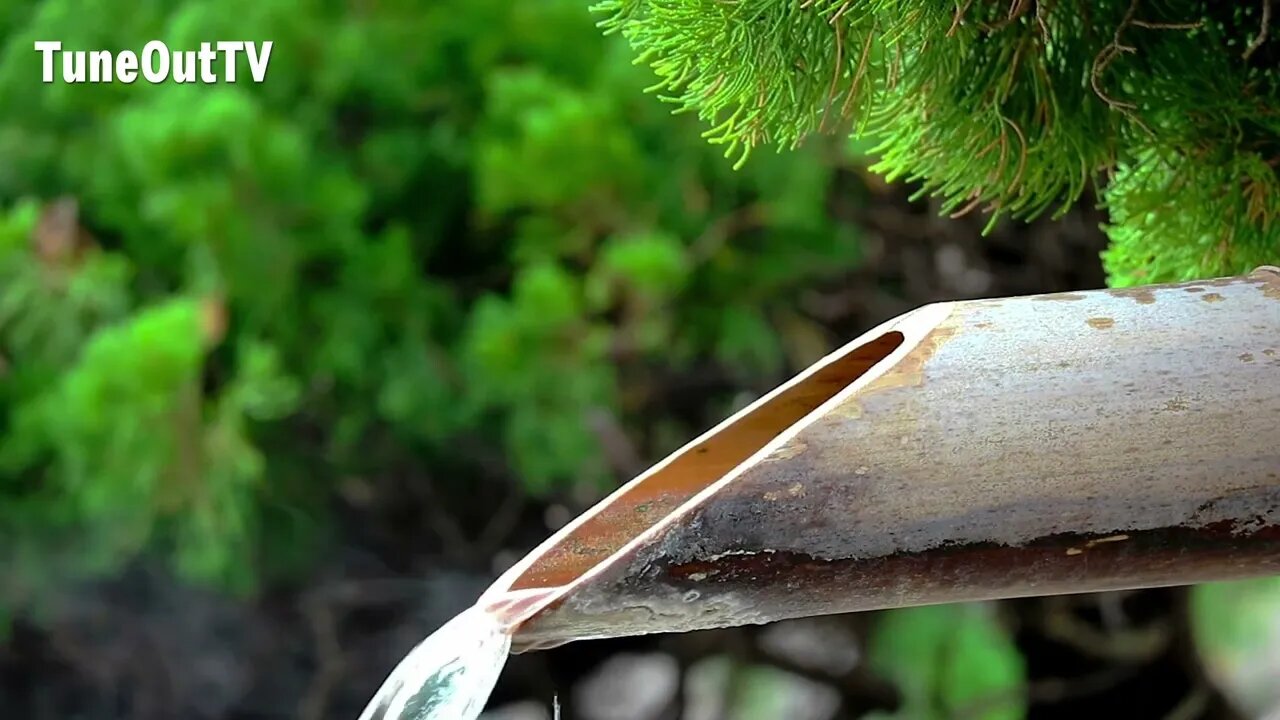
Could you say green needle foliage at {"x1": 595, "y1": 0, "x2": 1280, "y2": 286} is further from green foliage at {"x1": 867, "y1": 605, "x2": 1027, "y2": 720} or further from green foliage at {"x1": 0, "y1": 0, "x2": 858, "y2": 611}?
green foliage at {"x1": 867, "y1": 605, "x2": 1027, "y2": 720}

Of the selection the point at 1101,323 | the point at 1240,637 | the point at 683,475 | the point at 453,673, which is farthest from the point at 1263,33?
the point at 1240,637

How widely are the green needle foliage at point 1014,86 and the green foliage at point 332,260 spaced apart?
2.59 ft

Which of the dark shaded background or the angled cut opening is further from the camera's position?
the dark shaded background

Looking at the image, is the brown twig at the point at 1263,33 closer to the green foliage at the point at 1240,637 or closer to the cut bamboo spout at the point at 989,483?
the cut bamboo spout at the point at 989,483

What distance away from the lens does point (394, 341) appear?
156cm

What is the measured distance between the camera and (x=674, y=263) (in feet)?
4.69

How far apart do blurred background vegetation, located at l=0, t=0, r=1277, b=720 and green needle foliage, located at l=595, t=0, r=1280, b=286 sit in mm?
788

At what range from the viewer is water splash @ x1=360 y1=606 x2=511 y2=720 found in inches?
18.0

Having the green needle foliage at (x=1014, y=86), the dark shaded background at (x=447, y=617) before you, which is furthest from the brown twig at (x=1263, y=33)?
the dark shaded background at (x=447, y=617)

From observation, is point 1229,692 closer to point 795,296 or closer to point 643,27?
point 795,296

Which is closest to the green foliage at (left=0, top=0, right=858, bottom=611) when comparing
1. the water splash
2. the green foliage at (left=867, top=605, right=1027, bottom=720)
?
the green foliage at (left=867, top=605, right=1027, bottom=720)

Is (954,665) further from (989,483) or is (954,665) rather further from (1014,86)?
(989,483)

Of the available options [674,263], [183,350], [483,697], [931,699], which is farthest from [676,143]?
[483,697]

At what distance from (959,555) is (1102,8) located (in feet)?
1.02
